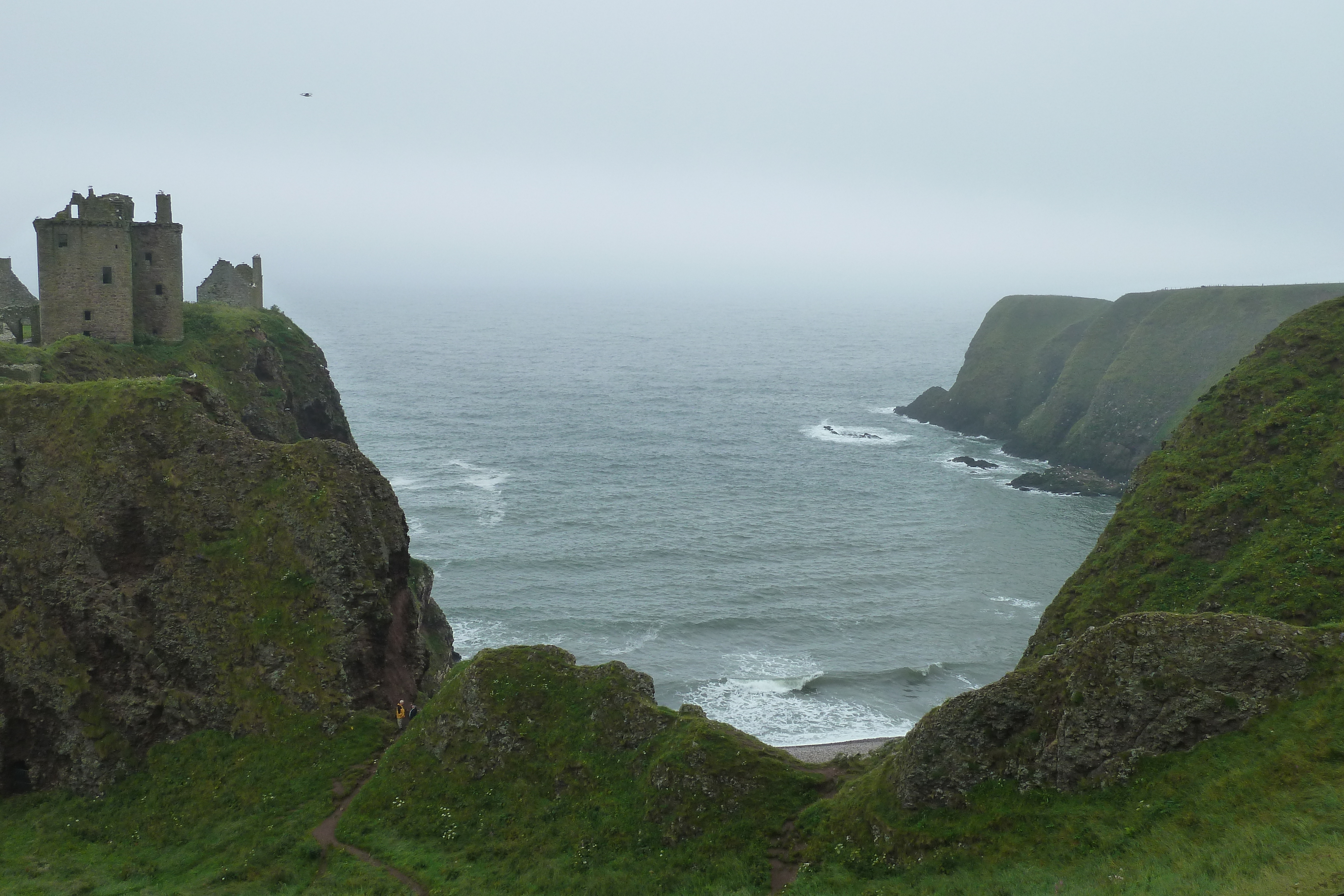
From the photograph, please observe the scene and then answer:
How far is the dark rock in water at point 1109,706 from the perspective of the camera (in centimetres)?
2689

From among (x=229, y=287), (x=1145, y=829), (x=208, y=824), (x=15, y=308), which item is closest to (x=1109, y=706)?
(x=1145, y=829)

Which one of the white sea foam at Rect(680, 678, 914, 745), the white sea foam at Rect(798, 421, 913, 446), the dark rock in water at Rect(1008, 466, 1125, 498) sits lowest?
the white sea foam at Rect(680, 678, 914, 745)

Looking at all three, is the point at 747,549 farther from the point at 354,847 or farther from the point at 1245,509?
the point at 354,847

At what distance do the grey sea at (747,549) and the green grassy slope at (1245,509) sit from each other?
743 inches

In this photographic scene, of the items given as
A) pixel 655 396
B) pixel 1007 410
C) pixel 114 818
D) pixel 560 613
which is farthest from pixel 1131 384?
pixel 114 818

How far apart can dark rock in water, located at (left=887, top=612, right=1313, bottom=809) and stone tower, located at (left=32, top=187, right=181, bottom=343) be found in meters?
53.5

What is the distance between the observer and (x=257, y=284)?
289ft

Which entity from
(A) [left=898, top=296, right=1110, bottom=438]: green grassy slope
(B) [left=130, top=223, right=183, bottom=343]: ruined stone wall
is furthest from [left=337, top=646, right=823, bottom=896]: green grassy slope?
(A) [left=898, top=296, right=1110, bottom=438]: green grassy slope

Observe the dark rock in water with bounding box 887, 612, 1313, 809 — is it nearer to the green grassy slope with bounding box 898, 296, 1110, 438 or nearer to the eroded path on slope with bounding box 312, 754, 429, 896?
the eroded path on slope with bounding box 312, 754, 429, 896

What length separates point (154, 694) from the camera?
37531mm

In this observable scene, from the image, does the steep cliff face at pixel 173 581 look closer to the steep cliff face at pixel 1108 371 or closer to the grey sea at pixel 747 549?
the grey sea at pixel 747 549

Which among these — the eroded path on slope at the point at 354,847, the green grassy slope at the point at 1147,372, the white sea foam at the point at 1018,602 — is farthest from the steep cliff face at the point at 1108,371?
the eroded path on slope at the point at 354,847

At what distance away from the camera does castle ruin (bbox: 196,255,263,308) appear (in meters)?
83.1

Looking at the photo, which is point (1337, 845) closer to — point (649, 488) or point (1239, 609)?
point (1239, 609)
